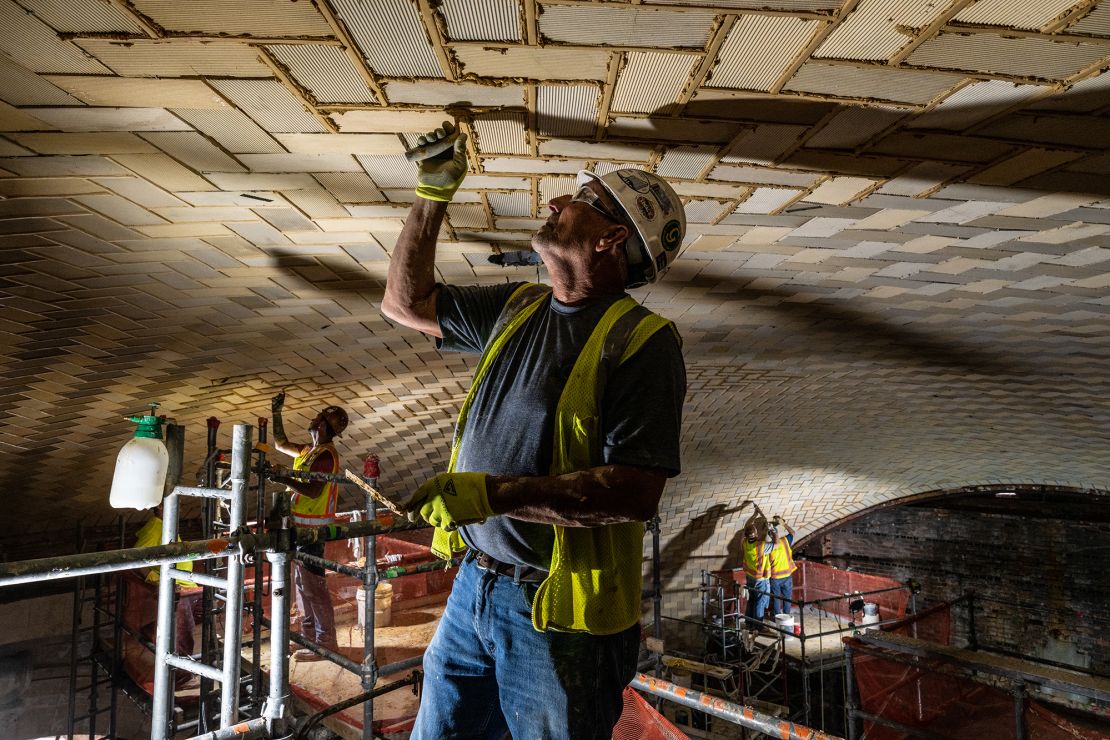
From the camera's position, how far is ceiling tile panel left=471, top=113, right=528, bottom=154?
89.0 inches

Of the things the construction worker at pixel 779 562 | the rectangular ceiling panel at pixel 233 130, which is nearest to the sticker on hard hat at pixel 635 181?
the rectangular ceiling panel at pixel 233 130

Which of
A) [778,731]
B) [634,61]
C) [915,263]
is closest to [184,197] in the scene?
[634,61]

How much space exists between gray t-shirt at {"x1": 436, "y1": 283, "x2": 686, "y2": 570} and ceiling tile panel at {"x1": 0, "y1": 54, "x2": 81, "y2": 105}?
157 centimetres

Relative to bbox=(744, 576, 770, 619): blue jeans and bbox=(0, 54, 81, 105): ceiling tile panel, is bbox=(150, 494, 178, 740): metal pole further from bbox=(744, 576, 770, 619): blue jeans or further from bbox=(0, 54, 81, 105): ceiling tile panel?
bbox=(744, 576, 770, 619): blue jeans

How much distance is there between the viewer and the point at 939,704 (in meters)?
4.22

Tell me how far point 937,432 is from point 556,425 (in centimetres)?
800

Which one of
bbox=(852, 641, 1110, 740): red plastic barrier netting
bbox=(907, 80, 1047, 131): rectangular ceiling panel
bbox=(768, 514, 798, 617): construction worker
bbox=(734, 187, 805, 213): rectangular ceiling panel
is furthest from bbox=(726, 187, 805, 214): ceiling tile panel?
bbox=(768, 514, 798, 617): construction worker

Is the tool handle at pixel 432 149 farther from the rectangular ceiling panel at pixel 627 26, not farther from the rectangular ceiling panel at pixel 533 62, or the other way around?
the rectangular ceiling panel at pixel 627 26

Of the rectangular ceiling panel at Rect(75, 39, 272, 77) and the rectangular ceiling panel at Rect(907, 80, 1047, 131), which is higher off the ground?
the rectangular ceiling panel at Rect(75, 39, 272, 77)

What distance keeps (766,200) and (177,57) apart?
2.31m

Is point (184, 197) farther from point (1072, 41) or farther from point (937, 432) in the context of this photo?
point (937, 432)

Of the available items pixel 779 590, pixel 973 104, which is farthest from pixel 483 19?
pixel 779 590

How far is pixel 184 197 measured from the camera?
8.79 feet

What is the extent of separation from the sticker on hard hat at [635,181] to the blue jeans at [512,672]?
115 cm
